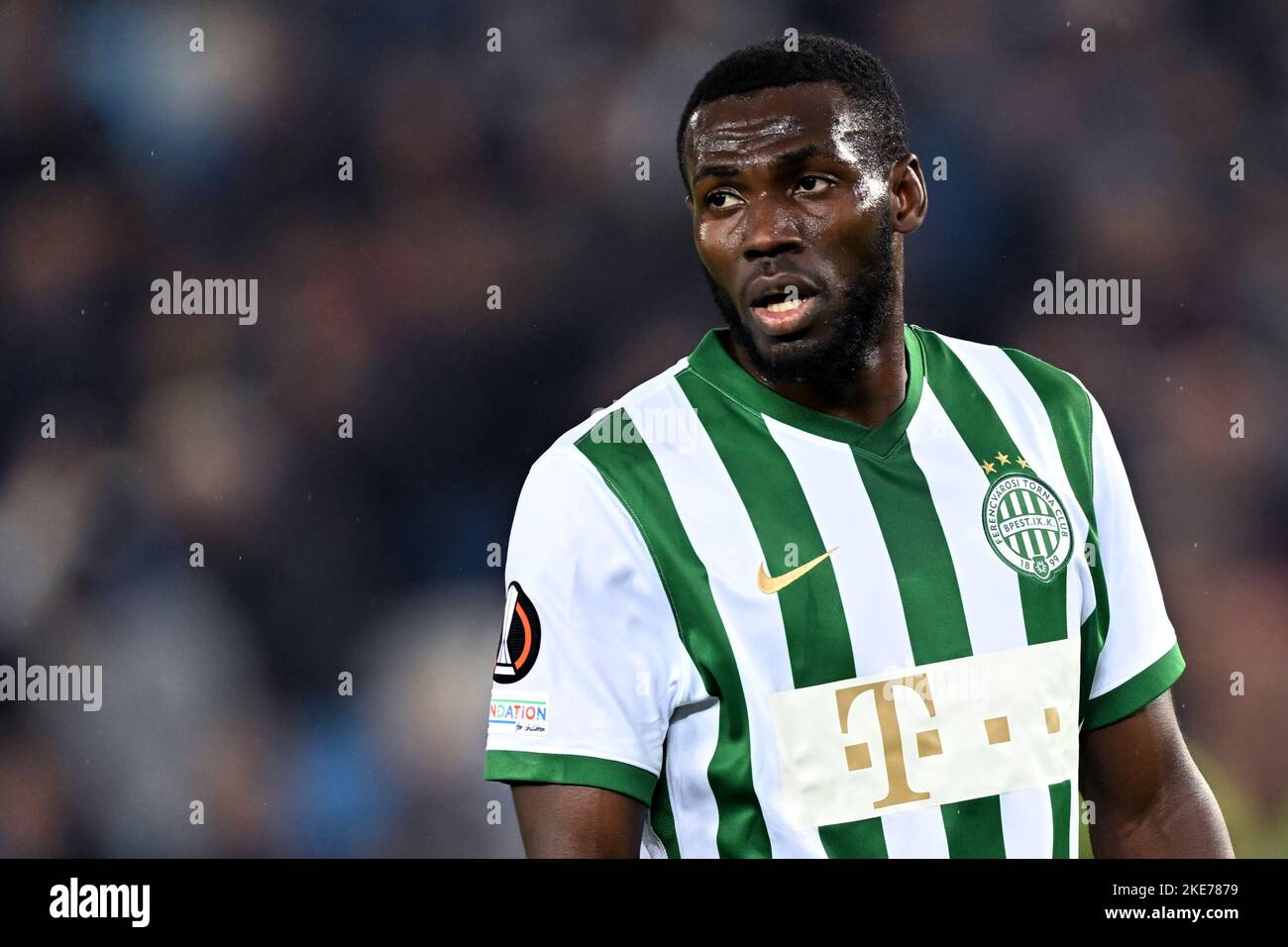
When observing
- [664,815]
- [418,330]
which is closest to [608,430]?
[664,815]

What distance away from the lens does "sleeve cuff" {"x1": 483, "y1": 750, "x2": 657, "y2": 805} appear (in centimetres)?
159

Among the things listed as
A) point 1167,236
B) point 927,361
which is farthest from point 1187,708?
point 927,361

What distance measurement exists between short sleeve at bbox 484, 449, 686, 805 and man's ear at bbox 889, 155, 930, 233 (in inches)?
19.8

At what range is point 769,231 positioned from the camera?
5.51ft

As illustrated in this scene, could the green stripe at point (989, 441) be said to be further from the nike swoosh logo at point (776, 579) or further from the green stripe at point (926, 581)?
the nike swoosh logo at point (776, 579)

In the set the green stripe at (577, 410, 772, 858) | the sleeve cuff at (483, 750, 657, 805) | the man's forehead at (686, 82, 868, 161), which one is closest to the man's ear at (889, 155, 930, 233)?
the man's forehead at (686, 82, 868, 161)

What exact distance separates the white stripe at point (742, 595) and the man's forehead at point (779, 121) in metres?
0.34

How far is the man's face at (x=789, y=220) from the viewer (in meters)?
1.68

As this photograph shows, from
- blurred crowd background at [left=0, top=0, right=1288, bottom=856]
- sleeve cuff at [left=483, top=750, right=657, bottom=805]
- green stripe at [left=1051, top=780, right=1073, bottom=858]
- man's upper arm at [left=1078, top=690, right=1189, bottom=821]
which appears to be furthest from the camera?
blurred crowd background at [left=0, top=0, right=1288, bottom=856]

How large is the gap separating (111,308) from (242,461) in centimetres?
44

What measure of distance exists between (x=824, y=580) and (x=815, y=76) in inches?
22.5

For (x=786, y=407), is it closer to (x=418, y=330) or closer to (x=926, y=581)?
(x=926, y=581)

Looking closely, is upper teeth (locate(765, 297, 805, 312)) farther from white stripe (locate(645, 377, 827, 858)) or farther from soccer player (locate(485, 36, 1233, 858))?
white stripe (locate(645, 377, 827, 858))

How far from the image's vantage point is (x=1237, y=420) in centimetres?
310
